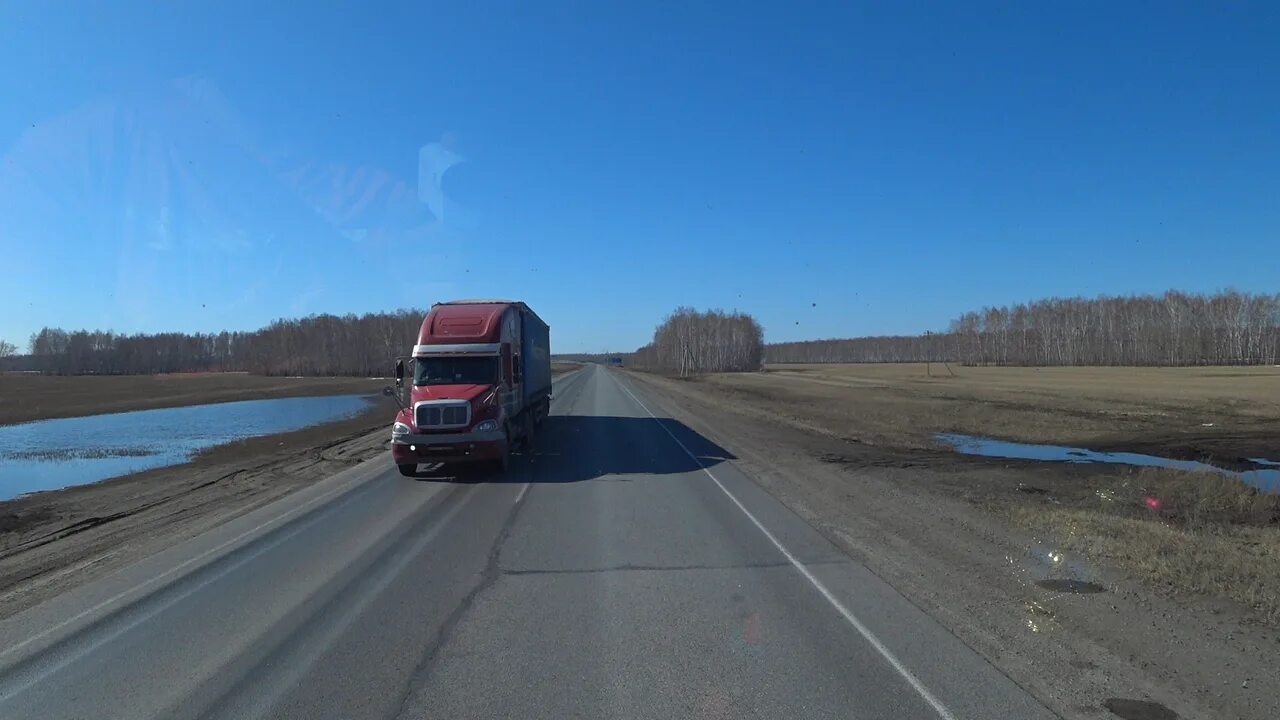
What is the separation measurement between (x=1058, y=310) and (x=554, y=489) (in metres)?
163

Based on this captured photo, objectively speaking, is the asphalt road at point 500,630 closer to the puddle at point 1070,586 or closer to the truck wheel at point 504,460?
the puddle at point 1070,586

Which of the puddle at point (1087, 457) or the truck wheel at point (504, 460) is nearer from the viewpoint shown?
the truck wheel at point (504, 460)

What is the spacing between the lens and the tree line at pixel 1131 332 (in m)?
123

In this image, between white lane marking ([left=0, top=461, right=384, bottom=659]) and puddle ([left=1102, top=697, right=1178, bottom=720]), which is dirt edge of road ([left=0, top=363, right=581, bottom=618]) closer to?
white lane marking ([left=0, top=461, right=384, bottom=659])

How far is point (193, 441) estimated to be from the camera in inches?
1112

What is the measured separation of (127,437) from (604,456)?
22.9m

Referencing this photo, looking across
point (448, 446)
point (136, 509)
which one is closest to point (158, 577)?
point (136, 509)

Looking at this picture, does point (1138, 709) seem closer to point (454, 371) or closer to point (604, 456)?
point (454, 371)

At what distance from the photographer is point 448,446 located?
1558 centimetres

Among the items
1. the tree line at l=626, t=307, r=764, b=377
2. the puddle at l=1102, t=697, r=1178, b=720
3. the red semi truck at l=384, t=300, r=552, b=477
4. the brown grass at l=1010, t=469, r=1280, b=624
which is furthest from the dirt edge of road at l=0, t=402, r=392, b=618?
the tree line at l=626, t=307, r=764, b=377

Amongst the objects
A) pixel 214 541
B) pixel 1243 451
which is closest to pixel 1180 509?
pixel 1243 451

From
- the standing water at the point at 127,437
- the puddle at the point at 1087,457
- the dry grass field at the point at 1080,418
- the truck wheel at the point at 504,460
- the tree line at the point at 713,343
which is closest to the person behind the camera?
the truck wheel at the point at 504,460

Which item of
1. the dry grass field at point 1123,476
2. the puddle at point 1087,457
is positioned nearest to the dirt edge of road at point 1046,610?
the dry grass field at point 1123,476

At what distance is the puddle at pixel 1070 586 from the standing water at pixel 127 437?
817 inches
